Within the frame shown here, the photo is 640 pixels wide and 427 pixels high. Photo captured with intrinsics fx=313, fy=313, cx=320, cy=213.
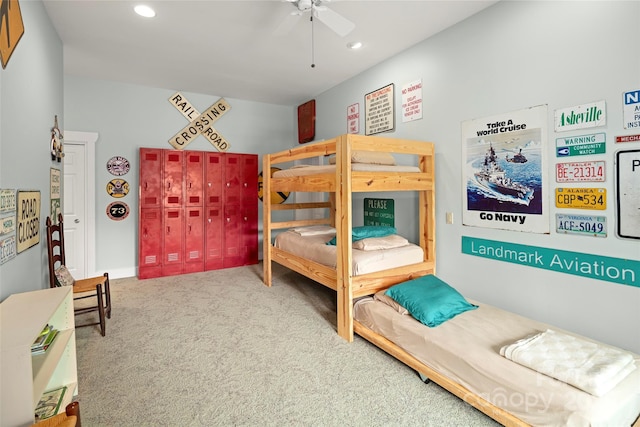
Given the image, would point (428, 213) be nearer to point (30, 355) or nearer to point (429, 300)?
point (429, 300)

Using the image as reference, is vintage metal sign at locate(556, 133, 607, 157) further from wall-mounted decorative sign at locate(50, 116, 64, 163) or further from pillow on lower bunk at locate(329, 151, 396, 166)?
wall-mounted decorative sign at locate(50, 116, 64, 163)

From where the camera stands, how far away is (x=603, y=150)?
2.06 meters

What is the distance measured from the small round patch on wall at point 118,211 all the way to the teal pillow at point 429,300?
4008mm

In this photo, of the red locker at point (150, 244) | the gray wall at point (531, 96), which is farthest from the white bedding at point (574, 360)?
the red locker at point (150, 244)

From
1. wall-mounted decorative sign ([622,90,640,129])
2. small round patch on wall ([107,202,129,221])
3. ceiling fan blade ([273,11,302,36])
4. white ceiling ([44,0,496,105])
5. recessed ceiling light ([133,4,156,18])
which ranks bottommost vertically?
small round patch on wall ([107,202,129,221])

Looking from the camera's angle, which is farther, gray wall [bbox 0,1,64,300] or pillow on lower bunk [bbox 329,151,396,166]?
pillow on lower bunk [bbox 329,151,396,166]

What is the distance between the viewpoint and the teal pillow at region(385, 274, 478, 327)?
228cm

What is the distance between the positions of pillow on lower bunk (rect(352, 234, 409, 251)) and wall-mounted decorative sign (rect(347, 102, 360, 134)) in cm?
175

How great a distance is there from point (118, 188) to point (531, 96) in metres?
5.07

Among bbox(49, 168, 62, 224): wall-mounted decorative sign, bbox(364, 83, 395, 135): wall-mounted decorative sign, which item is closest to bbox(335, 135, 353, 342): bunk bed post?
bbox(364, 83, 395, 135): wall-mounted decorative sign

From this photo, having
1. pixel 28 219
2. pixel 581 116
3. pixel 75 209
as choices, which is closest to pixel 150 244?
pixel 75 209

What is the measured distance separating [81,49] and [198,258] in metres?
2.95

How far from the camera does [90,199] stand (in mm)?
4363

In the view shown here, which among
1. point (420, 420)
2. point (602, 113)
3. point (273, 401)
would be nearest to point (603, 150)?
point (602, 113)
